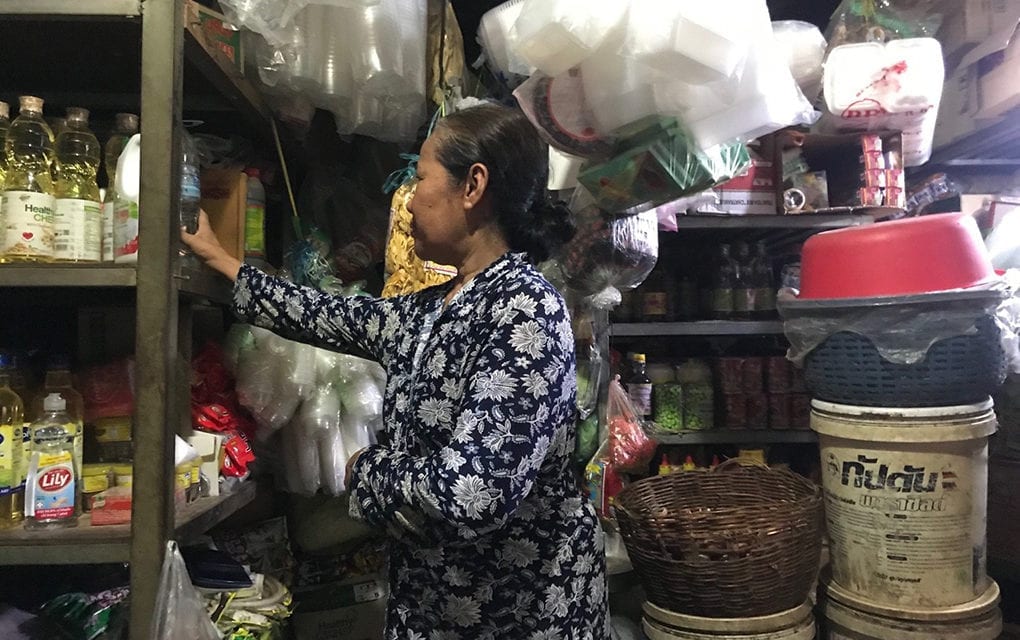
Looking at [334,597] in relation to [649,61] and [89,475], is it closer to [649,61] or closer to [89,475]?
[89,475]

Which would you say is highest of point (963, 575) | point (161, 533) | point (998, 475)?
point (161, 533)

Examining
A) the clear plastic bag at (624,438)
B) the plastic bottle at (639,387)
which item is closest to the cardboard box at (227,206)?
the clear plastic bag at (624,438)

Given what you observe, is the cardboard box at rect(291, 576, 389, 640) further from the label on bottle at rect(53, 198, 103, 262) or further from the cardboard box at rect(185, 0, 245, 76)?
the cardboard box at rect(185, 0, 245, 76)

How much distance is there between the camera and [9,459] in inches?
38.9

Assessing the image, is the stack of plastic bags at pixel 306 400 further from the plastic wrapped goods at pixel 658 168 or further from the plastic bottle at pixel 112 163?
the plastic wrapped goods at pixel 658 168

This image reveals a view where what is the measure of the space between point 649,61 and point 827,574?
133 centimetres

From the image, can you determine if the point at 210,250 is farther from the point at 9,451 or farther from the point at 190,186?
the point at 9,451

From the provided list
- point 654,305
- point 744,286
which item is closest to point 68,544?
point 654,305

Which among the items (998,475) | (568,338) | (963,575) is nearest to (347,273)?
(568,338)

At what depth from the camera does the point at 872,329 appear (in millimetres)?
1469

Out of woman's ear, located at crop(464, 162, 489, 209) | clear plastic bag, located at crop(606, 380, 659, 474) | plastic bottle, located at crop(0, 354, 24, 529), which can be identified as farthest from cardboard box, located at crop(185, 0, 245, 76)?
clear plastic bag, located at crop(606, 380, 659, 474)

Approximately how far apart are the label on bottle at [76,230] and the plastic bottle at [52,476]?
22 centimetres

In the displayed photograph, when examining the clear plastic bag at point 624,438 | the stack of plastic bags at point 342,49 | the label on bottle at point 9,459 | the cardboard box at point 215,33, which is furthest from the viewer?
the clear plastic bag at point 624,438

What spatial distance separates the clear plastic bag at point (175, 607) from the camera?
942 millimetres
